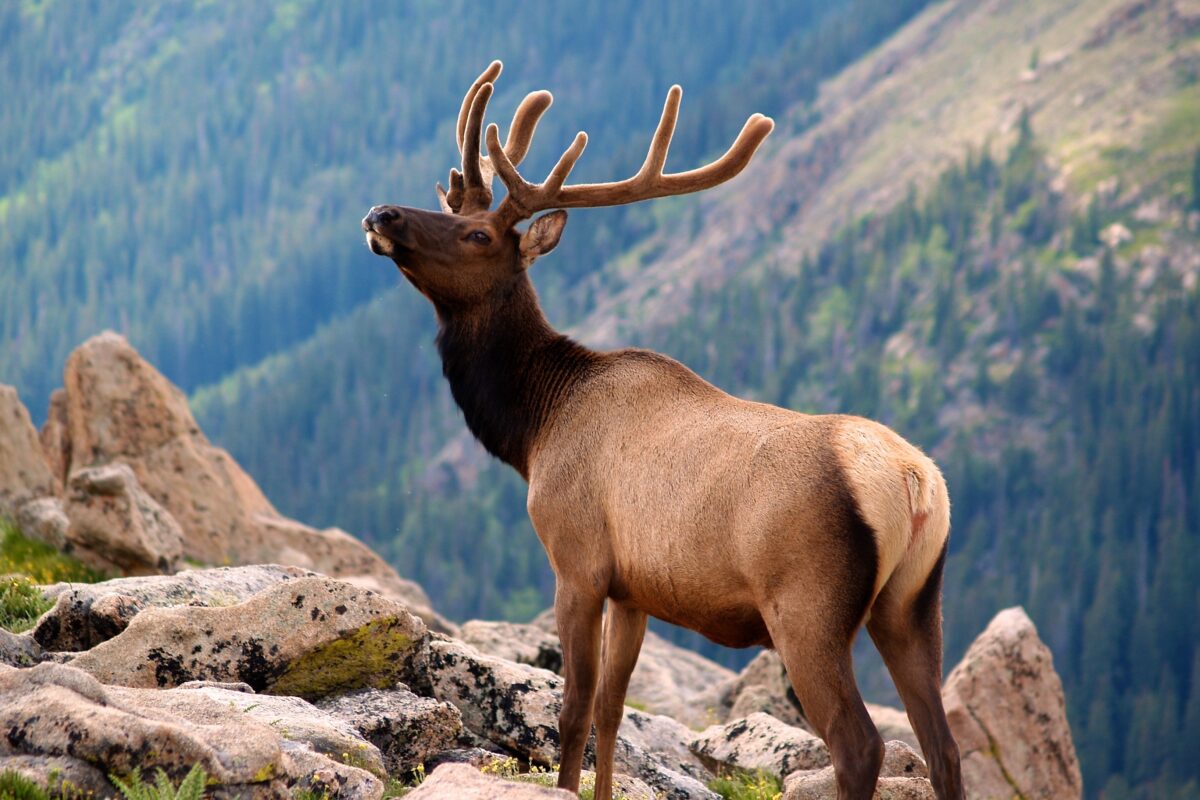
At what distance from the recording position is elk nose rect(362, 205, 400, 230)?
11.6m

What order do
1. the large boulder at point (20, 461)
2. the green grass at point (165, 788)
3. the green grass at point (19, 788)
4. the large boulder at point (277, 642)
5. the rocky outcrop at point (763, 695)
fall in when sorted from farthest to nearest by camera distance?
1. the large boulder at point (20, 461)
2. the rocky outcrop at point (763, 695)
3. the large boulder at point (277, 642)
4. the green grass at point (19, 788)
5. the green grass at point (165, 788)

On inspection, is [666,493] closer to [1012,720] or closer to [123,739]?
[123,739]

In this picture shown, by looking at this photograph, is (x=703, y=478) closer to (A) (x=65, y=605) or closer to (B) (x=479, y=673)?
(B) (x=479, y=673)

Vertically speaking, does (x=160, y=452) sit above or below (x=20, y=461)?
below

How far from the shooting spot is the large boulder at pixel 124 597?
11125mm

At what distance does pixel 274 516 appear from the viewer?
30.2 m

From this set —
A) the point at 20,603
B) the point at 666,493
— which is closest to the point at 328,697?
the point at 666,493

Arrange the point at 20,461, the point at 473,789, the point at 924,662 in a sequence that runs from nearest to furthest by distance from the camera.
Result: the point at 473,789 → the point at 924,662 → the point at 20,461

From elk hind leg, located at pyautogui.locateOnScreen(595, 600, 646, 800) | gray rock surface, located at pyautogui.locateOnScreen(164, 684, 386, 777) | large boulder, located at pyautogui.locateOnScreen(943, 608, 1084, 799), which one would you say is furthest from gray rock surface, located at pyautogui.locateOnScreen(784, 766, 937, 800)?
large boulder, located at pyautogui.locateOnScreen(943, 608, 1084, 799)

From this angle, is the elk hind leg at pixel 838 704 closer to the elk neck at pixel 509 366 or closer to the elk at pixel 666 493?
the elk at pixel 666 493

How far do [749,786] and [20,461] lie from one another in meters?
14.8

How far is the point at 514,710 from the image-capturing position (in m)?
11.7

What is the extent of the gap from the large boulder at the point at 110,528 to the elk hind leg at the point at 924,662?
11486mm

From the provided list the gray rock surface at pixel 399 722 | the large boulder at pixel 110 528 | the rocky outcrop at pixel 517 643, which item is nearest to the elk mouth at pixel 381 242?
the gray rock surface at pixel 399 722
